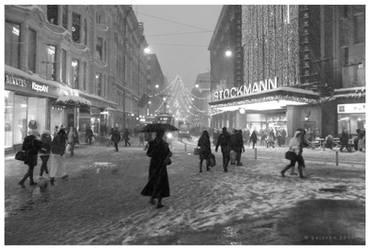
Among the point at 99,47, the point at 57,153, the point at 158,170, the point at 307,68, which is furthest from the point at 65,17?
the point at 158,170

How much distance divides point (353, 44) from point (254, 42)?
485 inches

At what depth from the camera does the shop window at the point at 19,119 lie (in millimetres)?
19656

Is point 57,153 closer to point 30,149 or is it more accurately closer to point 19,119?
point 30,149

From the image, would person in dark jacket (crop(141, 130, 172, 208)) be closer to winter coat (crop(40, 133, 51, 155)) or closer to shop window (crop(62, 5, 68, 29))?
A: winter coat (crop(40, 133, 51, 155))

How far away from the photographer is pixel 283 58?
33.2 metres

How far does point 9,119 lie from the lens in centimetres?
1877

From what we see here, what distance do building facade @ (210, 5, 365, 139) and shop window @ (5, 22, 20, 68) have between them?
19220mm

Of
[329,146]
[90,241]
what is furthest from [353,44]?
[90,241]

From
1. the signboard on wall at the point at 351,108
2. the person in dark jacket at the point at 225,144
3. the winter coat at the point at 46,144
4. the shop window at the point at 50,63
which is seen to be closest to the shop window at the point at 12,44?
the shop window at the point at 50,63

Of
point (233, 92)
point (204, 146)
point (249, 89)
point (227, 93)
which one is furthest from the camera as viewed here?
point (227, 93)

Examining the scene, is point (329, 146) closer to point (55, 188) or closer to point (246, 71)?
point (246, 71)

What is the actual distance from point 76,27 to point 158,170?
28.1 metres

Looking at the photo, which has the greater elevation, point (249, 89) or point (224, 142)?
point (249, 89)

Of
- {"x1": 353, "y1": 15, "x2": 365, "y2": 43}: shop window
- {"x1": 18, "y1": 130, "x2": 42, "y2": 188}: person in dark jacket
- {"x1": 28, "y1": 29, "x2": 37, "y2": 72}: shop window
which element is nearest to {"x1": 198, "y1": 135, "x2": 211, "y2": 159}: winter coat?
{"x1": 18, "y1": 130, "x2": 42, "y2": 188}: person in dark jacket
